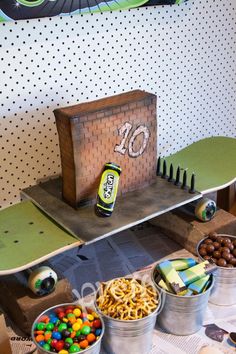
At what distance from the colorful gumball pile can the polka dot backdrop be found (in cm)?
45

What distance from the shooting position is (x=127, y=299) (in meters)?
1.25

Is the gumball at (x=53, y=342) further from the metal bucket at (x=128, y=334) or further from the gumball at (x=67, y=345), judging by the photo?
the metal bucket at (x=128, y=334)

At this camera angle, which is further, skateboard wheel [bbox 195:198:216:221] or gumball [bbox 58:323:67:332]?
skateboard wheel [bbox 195:198:216:221]

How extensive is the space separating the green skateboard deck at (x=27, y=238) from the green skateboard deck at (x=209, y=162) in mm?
495

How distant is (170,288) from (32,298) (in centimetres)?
38

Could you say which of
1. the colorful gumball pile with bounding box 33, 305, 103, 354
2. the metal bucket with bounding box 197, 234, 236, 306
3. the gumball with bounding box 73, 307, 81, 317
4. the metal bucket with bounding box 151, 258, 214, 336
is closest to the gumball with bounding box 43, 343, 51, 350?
the colorful gumball pile with bounding box 33, 305, 103, 354

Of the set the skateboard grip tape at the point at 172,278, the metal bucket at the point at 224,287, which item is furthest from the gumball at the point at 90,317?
the metal bucket at the point at 224,287

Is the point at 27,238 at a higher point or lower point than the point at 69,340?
higher

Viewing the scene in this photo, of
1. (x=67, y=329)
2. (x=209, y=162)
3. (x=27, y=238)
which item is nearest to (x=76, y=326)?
(x=67, y=329)

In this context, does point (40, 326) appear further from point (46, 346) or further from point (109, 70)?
point (109, 70)

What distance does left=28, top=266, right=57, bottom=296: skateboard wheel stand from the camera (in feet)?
4.15

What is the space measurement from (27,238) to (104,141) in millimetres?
352

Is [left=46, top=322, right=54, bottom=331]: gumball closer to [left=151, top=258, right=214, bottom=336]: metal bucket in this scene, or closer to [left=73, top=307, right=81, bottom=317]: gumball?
[left=73, top=307, right=81, bottom=317]: gumball

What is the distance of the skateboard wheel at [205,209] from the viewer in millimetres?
1581
